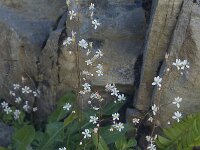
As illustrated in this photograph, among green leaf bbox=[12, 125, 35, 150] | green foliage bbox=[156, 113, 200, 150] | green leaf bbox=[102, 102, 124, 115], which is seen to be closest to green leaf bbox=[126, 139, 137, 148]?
green foliage bbox=[156, 113, 200, 150]

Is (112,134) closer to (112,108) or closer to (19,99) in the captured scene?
(112,108)

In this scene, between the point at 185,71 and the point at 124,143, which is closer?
the point at 185,71

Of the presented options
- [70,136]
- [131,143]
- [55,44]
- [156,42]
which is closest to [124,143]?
[131,143]

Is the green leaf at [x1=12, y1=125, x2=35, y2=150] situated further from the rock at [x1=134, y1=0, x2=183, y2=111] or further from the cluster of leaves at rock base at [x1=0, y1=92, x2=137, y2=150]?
the rock at [x1=134, y1=0, x2=183, y2=111]

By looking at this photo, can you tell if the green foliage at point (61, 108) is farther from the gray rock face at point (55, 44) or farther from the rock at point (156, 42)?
the rock at point (156, 42)

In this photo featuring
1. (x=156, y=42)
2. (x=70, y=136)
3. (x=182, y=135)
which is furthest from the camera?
(x=70, y=136)

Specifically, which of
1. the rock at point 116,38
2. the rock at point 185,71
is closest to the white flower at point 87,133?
the rock at point 185,71
